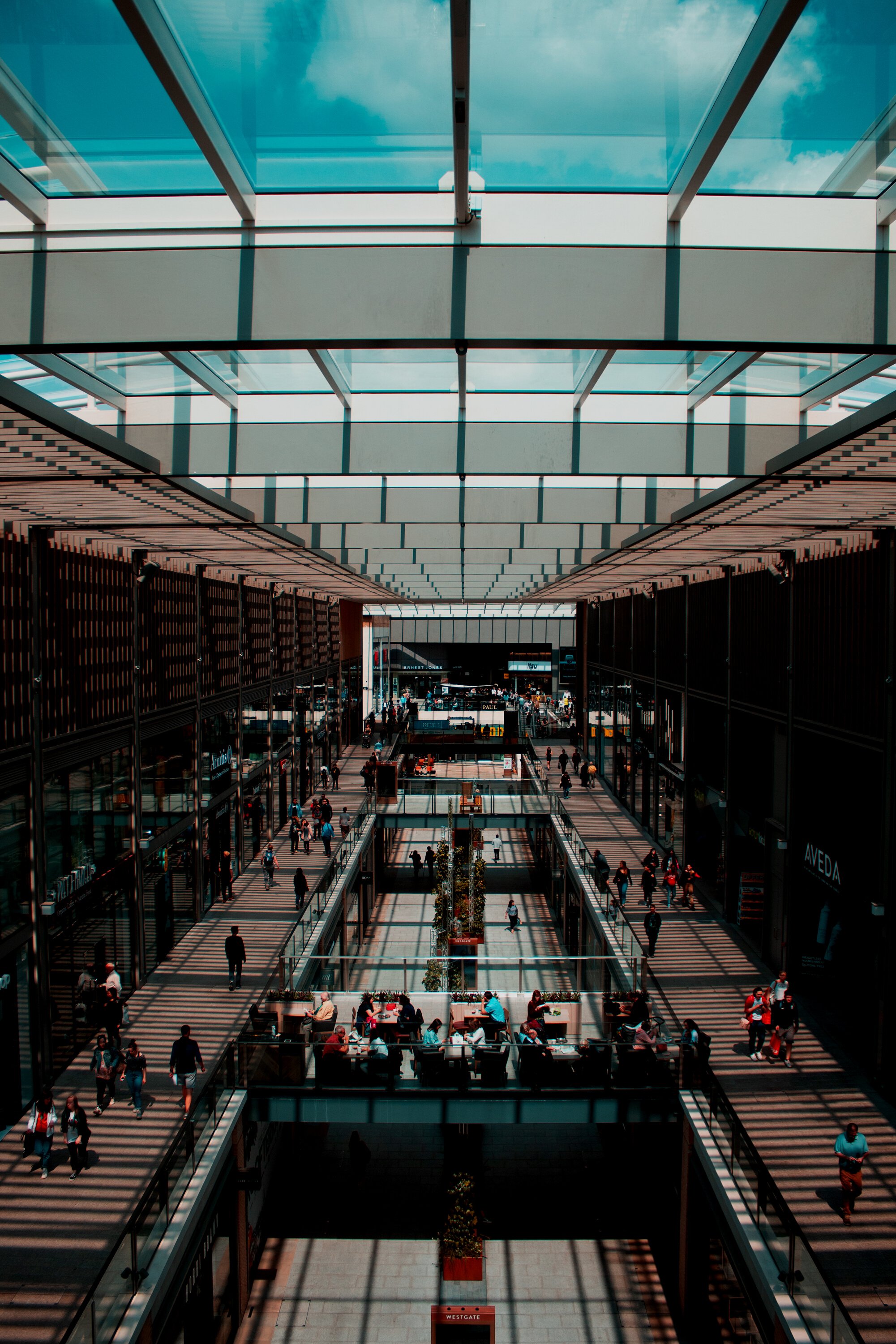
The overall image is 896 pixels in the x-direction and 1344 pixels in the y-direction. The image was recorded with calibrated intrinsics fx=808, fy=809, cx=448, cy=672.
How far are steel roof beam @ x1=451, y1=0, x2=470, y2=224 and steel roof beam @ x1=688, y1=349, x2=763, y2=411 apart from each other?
2143 mm

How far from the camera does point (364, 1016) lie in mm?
10852

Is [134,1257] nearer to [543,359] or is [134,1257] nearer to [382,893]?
[543,359]

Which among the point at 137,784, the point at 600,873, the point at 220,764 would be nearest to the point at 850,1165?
the point at 600,873

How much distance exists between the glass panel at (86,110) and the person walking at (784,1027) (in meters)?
10.6

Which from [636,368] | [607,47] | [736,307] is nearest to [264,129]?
[607,47]

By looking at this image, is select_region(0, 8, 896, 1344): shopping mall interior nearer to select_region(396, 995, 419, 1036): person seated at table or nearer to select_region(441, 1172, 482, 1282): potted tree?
select_region(441, 1172, 482, 1282): potted tree

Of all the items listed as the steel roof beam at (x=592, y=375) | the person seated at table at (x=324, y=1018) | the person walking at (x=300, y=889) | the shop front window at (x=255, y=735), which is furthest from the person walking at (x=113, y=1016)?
the steel roof beam at (x=592, y=375)

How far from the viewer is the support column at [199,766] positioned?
626 inches

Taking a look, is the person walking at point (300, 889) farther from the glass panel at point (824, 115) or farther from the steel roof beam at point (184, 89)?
the glass panel at point (824, 115)

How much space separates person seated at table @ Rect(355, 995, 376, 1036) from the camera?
10672 mm

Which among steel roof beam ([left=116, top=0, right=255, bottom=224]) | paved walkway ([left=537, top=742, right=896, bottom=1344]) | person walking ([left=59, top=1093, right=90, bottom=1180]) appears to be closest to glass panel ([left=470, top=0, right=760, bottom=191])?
steel roof beam ([left=116, top=0, right=255, bottom=224])

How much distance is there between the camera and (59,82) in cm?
298

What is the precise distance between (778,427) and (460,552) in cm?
773

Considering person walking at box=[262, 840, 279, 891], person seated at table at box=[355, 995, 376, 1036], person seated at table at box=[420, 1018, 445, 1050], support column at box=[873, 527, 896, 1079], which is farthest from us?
person walking at box=[262, 840, 279, 891]
